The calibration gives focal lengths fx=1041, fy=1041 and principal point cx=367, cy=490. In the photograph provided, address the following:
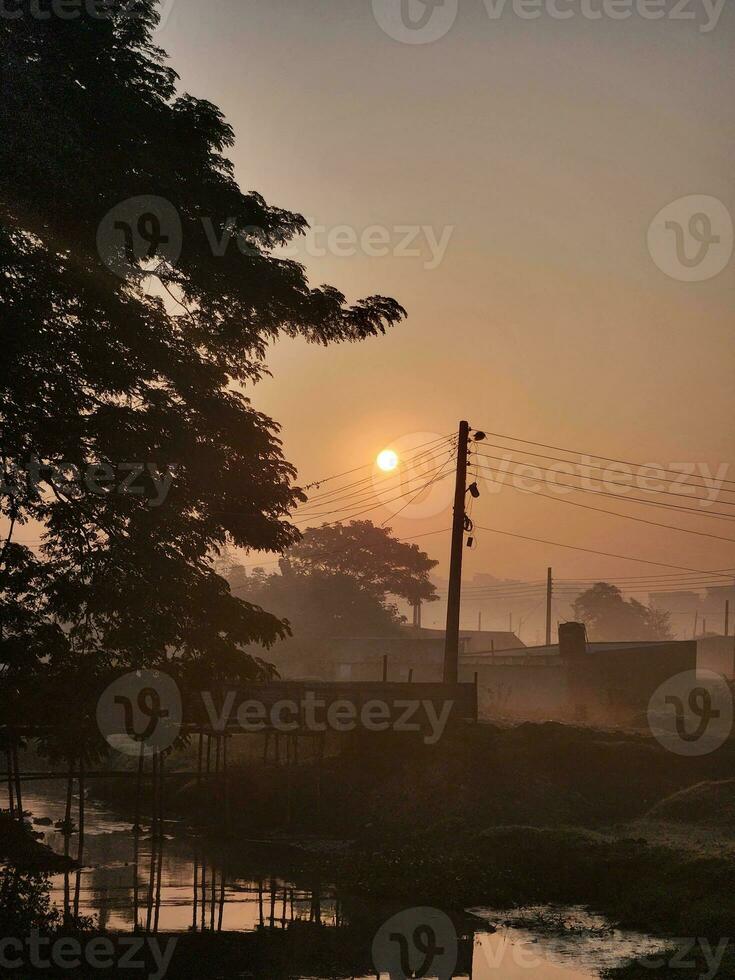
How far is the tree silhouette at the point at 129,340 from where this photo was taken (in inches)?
695

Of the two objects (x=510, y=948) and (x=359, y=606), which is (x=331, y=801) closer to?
(x=510, y=948)

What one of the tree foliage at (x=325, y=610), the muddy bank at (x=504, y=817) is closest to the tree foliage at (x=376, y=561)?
the tree foliage at (x=325, y=610)

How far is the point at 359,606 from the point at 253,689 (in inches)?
2120

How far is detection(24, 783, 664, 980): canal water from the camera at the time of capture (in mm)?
15797

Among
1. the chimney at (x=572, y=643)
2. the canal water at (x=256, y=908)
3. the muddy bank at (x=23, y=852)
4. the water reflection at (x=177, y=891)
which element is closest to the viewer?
the canal water at (x=256, y=908)

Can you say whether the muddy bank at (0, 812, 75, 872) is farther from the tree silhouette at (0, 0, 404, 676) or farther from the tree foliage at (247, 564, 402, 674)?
the tree foliage at (247, 564, 402, 674)

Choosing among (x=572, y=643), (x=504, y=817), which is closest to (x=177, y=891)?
(x=504, y=817)

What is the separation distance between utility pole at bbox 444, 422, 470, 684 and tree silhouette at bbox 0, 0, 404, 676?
1503 centimetres

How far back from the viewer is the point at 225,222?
1995 centimetres

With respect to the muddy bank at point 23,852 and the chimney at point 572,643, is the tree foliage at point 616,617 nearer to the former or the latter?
the chimney at point 572,643

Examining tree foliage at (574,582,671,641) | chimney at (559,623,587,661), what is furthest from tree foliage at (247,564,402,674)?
tree foliage at (574,582,671,641)

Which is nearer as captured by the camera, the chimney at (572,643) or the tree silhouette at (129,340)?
the tree silhouette at (129,340)

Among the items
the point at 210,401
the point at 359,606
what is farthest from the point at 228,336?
the point at 359,606

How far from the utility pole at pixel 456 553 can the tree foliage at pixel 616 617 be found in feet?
422
